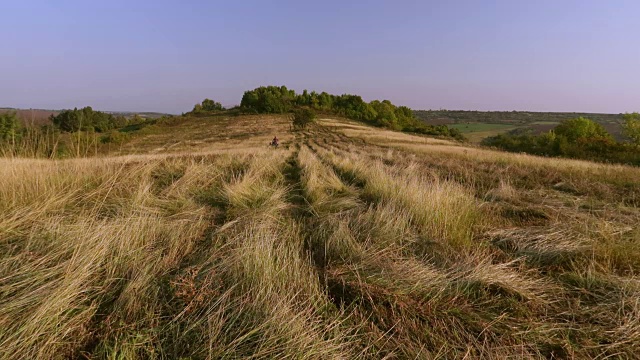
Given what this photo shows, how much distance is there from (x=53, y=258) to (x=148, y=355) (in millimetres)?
1179

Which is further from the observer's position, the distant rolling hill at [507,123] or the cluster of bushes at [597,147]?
the distant rolling hill at [507,123]

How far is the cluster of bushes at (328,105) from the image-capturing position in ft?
221

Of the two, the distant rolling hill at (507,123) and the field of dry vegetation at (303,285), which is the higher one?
the distant rolling hill at (507,123)

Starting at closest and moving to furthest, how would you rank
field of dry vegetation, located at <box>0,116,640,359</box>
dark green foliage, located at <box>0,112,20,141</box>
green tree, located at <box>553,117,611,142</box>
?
field of dry vegetation, located at <box>0,116,640,359</box>, dark green foliage, located at <box>0,112,20,141</box>, green tree, located at <box>553,117,611,142</box>

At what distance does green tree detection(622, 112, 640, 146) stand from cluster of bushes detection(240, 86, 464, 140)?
28.1 meters

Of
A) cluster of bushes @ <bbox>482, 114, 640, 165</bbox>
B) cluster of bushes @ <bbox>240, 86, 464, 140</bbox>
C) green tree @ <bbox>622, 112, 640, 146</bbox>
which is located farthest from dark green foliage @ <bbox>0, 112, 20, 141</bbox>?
cluster of bushes @ <bbox>240, 86, 464, 140</bbox>

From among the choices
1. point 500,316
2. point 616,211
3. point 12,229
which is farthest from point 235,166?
point 616,211

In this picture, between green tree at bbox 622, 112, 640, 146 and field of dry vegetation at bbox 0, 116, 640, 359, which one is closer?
field of dry vegetation at bbox 0, 116, 640, 359

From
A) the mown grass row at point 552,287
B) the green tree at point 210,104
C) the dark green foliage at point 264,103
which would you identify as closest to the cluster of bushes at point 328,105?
the dark green foliage at point 264,103

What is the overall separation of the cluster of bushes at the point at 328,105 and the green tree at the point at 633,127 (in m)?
28.1

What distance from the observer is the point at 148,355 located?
1336mm

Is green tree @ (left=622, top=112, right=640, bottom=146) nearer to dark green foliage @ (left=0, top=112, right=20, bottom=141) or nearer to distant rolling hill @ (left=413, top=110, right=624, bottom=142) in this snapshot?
distant rolling hill @ (left=413, top=110, right=624, bottom=142)

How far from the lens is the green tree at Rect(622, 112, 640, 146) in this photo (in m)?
39.6

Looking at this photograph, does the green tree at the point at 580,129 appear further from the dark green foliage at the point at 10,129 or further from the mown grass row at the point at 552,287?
the dark green foliage at the point at 10,129
